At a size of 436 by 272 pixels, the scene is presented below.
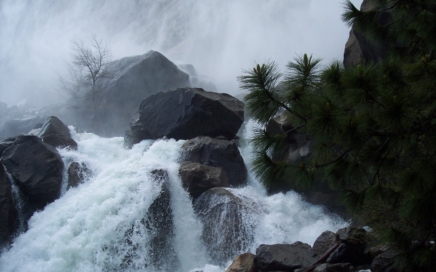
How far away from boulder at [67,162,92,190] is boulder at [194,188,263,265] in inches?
160

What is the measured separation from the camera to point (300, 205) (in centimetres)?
776

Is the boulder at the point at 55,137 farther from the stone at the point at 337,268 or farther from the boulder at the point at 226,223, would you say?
the stone at the point at 337,268

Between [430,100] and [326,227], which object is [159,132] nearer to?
[326,227]

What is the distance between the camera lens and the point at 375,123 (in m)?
2.48

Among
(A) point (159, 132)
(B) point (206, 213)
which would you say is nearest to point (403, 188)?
(B) point (206, 213)

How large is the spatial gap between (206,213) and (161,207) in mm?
1114

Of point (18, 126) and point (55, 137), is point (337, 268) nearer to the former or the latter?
point (55, 137)

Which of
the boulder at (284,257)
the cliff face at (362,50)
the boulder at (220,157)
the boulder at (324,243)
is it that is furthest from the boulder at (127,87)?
the boulder at (324,243)

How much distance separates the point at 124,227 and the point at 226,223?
226cm

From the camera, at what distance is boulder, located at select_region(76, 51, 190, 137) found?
19375 mm

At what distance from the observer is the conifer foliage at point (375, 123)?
7.69 feet

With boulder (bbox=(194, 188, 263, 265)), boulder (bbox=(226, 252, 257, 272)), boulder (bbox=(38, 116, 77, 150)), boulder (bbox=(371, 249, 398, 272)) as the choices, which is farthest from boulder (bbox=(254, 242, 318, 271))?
boulder (bbox=(38, 116, 77, 150))

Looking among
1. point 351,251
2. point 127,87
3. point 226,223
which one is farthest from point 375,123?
point 127,87

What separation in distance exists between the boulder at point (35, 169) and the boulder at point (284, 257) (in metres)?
6.02
